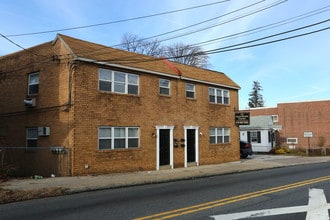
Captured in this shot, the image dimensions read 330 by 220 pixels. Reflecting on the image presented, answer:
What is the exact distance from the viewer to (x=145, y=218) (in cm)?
735

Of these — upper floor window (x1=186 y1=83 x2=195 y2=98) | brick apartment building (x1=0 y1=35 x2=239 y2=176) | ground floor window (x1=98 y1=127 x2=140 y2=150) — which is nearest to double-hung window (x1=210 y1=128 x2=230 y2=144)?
brick apartment building (x1=0 y1=35 x2=239 y2=176)

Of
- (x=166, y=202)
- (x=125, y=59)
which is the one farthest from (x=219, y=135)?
(x=166, y=202)

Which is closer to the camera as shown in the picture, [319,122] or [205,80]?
[205,80]

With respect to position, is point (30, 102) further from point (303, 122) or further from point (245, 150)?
point (303, 122)

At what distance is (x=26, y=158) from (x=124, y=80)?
6628 millimetres

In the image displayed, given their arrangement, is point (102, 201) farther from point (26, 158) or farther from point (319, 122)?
point (319, 122)

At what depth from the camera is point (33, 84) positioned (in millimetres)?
17969

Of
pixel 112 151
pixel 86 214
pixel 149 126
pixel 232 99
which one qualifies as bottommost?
pixel 86 214

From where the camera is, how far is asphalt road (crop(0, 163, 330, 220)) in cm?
786

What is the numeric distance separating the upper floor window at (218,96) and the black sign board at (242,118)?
1.31 metres

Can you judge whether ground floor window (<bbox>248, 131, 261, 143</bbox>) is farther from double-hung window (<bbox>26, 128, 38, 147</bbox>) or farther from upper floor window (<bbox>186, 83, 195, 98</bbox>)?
double-hung window (<bbox>26, 128, 38, 147</bbox>)

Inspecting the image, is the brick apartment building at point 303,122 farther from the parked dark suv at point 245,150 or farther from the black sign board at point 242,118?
the black sign board at point 242,118

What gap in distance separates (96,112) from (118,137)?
1.86 m

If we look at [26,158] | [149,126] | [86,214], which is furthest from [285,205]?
[26,158]
